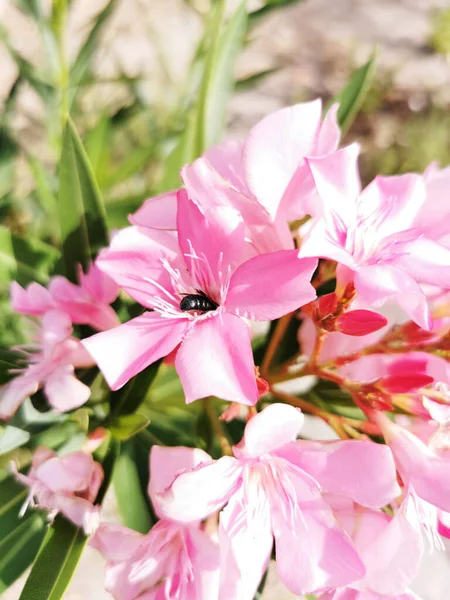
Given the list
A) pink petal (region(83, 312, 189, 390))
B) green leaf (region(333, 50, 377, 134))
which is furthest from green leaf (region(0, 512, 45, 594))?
green leaf (region(333, 50, 377, 134))

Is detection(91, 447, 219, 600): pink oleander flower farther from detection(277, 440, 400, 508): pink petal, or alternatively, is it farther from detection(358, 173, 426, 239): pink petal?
detection(358, 173, 426, 239): pink petal

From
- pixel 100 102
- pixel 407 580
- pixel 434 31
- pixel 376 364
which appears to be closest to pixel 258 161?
pixel 376 364

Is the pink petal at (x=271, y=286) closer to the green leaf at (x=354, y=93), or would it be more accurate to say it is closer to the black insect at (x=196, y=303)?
the black insect at (x=196, y=303)

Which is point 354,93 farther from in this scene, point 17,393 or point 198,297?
point 17,393

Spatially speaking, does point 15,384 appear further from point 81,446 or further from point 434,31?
point 434,31

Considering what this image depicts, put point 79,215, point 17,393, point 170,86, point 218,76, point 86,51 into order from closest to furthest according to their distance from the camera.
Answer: point 17,393 < point 79,215 < point 218,76 < point 86,51 < point 170,86

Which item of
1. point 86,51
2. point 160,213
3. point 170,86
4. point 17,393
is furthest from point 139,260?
point 170,86

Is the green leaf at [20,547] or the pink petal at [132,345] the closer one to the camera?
the pink petal at [132,345]

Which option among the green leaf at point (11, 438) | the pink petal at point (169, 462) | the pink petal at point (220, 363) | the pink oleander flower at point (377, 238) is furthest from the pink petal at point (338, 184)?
the green leaf at point (11, 438)
